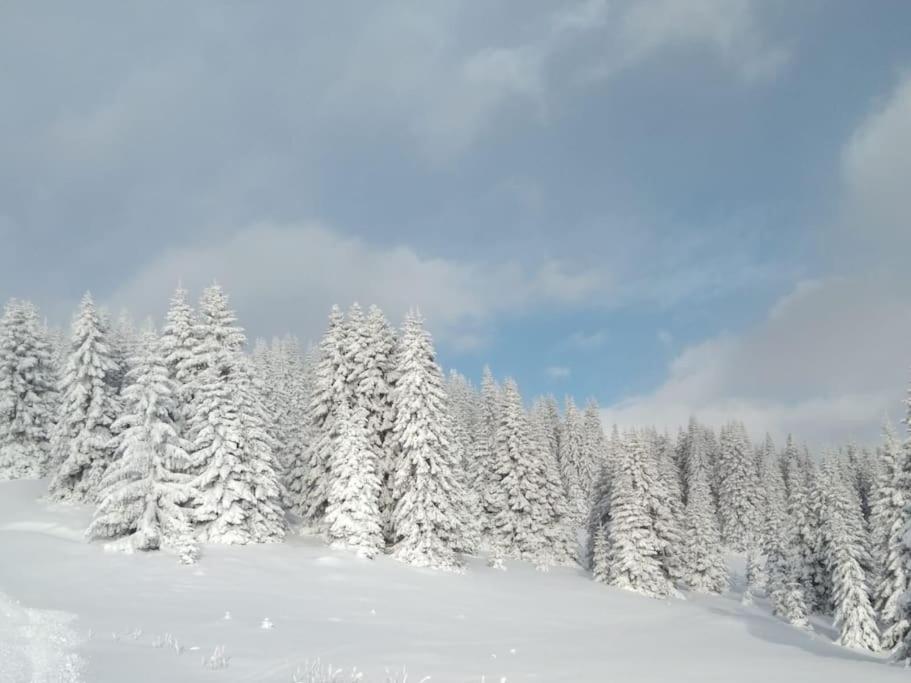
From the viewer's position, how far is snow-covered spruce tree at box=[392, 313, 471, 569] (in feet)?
125

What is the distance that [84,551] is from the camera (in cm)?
2797

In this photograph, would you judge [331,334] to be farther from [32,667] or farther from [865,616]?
[865,616]

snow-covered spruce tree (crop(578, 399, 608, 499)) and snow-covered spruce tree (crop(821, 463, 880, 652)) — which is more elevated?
snow-covered spruce tree (crop(578, 399, 608, 499))

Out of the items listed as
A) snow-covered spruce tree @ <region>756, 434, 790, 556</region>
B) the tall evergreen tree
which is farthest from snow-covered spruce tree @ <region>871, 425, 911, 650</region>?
the tall evergreen tree

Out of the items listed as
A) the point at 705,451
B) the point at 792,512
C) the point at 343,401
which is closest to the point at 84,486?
the point at 343,401

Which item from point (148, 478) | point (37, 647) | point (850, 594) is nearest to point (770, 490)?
point (850, 594)

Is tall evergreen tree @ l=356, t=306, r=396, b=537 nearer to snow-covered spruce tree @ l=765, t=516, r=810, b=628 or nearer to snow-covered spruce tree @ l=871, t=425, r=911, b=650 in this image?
snow-covered spruce tree @ l=871, t=425, r=911, b=650

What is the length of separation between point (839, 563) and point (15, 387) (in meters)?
60.4

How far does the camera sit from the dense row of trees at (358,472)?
107 feet

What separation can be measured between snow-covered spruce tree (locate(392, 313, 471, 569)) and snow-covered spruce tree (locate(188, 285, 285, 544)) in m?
7.48

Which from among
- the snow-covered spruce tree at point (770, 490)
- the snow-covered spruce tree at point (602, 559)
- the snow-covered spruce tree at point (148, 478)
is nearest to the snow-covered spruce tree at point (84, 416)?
the snow-covered spruce tree at point (148, 478)

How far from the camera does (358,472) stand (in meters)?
37.6

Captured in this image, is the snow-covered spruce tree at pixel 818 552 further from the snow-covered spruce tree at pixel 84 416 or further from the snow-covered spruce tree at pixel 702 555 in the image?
the snow-covered spruce tree at pixel 84 416

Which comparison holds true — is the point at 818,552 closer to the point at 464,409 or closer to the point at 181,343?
the point at 464,409
